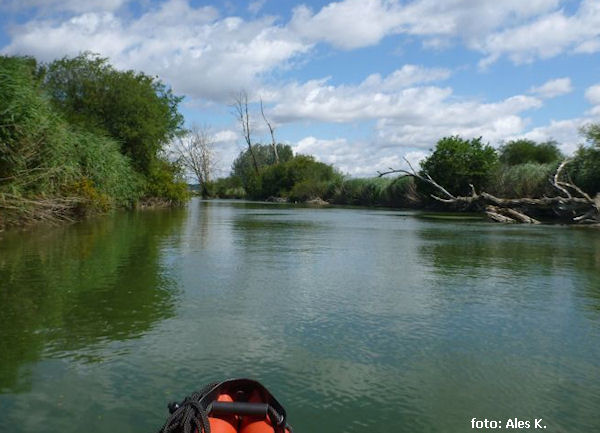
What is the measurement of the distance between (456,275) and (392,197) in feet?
128

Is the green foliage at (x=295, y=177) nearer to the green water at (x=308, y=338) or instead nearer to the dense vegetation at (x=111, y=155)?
the dense vegetation at (x=111, y=155)

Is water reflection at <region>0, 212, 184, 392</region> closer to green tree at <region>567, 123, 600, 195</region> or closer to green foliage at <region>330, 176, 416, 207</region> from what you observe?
green tree at <region>567, 123, 600, 195</region>

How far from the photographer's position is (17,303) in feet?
23.1

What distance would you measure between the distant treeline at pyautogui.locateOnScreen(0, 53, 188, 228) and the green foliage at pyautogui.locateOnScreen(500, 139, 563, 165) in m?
23.4

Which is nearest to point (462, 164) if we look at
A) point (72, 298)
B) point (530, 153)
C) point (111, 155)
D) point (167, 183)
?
point (530, 153)

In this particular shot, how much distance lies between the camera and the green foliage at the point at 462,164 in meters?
38.2

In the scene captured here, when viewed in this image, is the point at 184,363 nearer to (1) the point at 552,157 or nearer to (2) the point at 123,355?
(2) the point at 123,355

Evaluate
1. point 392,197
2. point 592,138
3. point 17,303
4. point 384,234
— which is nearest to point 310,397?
point 17,303

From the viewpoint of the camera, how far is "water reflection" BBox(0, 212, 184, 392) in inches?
210

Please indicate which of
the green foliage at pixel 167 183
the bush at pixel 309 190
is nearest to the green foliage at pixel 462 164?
the green foliage at pixel 167 183

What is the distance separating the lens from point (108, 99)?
30.8m

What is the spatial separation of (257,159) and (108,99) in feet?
180

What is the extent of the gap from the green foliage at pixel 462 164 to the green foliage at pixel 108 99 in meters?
19.1

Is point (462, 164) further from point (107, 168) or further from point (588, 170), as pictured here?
point (107, 168)
